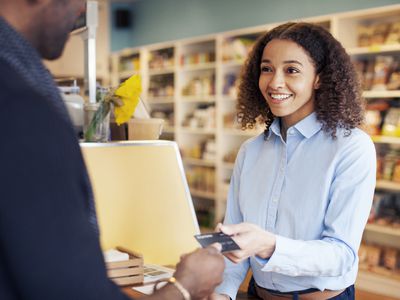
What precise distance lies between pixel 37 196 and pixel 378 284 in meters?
4.14

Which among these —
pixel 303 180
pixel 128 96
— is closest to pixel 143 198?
pixel 128 96

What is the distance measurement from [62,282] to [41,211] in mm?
110

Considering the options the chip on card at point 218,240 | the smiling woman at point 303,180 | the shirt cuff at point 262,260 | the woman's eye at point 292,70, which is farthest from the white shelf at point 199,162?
the chip on card at point 218,240

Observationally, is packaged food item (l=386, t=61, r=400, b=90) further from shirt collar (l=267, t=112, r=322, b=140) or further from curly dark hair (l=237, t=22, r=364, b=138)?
shirt collar (l=267, t=112, r=322, b=140)

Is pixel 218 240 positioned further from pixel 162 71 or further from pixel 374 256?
pixel 162 71

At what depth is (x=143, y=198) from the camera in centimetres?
198

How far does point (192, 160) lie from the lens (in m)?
6.30

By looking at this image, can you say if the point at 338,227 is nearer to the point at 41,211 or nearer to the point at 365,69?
the point at 41,211

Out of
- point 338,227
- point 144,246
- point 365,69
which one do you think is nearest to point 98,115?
point 144,246

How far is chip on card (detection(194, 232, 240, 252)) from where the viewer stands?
1.28 metres

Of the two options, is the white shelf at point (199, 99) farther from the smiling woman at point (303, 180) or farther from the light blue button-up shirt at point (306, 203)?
the light blue button-up shirt at point (306, 203)

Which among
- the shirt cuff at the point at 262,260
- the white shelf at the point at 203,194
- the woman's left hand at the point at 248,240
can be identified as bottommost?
the white shelf at the point at 203,194

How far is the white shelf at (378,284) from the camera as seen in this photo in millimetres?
4180

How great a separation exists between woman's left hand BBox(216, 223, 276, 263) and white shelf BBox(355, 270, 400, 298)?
3145 millimetres
